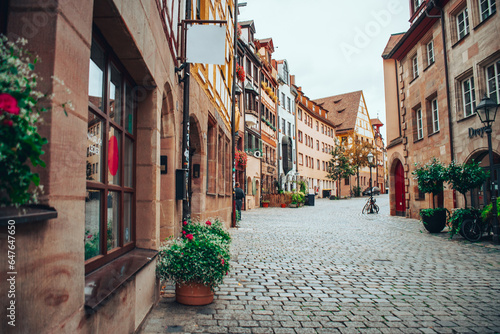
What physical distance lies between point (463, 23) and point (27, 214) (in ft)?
51.0

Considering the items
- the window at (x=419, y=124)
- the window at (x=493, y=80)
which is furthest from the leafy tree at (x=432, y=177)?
the window at (x=419, y=124)

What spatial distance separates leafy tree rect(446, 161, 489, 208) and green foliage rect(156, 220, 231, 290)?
336 inches

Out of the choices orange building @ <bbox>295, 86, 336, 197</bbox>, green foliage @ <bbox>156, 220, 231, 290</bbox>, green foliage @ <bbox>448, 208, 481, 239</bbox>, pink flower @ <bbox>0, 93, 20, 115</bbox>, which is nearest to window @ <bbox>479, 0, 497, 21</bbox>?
green foliage @ <bbox>448, 208, 481, 239</bbox>

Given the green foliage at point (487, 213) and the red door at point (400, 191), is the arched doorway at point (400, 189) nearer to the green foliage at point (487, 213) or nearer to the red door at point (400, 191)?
the red door at point (400, 191)

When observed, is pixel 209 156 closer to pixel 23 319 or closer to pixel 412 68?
pixel 23 319

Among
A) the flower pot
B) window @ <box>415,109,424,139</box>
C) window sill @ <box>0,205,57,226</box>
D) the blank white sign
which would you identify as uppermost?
window @ <box>415,109,424,139</box>

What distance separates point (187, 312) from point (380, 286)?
9.25 ft

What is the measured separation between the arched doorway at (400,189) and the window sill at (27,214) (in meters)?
20.7

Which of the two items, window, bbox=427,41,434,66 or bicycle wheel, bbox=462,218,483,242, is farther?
window, bbox=427,41,434,66

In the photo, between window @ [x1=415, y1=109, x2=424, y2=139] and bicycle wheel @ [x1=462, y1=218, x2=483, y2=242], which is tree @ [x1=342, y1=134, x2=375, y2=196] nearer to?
window @ [x1=415, y1=109, x2=424, y2=139]

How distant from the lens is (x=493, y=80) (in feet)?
39.1

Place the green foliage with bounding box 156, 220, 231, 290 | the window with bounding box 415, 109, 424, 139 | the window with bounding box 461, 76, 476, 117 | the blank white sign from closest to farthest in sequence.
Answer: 1. the green foliage with bounding box 156, 220, 231, 290
2. the blank white sign
3. the window with bounding box 461, 76, 476, 117
4. the window with bounding box 415, 109, 424, 139

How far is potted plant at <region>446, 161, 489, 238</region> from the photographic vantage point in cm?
1030

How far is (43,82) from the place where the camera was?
6.43ft
